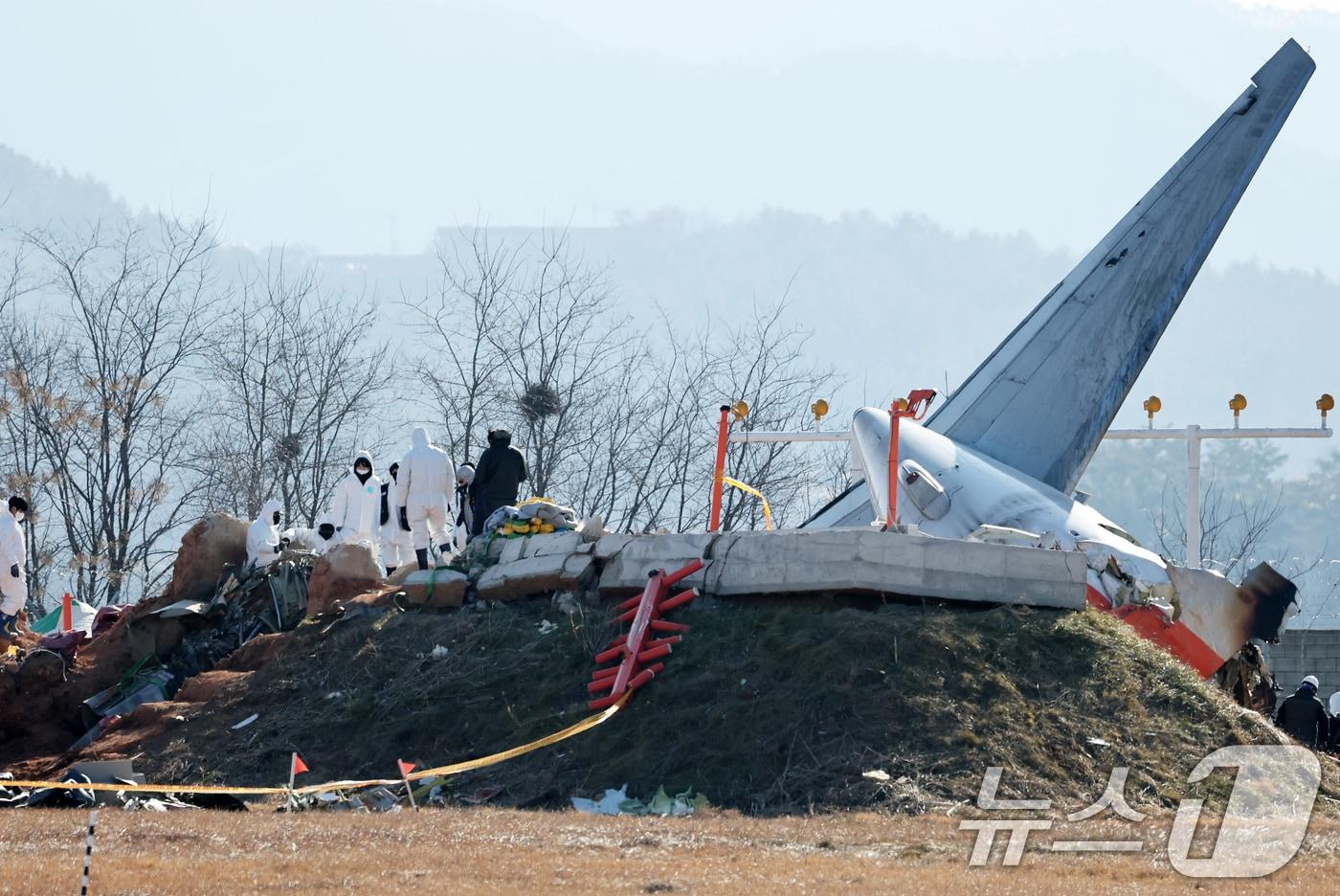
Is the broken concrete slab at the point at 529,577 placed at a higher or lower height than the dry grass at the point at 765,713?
higher

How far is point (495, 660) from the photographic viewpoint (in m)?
15.9

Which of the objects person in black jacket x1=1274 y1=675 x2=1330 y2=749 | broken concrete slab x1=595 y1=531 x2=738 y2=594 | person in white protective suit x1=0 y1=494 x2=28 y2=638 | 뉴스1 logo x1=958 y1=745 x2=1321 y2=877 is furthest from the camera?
person in white protective suit x1=0 y1=494 x2=28 y2=638

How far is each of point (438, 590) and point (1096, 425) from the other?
11.5 meters

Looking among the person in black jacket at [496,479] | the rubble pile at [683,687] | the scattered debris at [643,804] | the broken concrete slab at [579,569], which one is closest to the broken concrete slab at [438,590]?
the rubble pile at [683,687]

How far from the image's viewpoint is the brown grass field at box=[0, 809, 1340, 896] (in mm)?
9336

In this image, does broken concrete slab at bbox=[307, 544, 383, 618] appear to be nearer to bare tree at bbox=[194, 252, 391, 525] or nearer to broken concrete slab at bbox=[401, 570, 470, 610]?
broken concrete slab at bbox=[401, 570, 470, 610]

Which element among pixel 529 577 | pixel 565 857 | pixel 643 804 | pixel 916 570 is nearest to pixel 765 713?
pixel 643 804

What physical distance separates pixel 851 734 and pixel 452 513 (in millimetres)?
10401

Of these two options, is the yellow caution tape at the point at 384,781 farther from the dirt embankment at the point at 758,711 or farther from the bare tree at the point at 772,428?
the bare tree at the point at 772,428

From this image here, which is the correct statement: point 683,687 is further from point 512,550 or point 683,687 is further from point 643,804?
point 512,550

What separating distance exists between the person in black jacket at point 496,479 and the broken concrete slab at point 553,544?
2.76 m

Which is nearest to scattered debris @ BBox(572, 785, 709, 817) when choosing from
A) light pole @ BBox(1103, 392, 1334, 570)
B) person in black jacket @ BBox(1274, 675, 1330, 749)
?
person in black jacket @ BBox(1274, 675, 1330, 749)

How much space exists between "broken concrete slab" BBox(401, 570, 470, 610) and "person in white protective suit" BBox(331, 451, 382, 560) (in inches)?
166

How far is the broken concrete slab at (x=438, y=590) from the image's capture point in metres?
17.5
